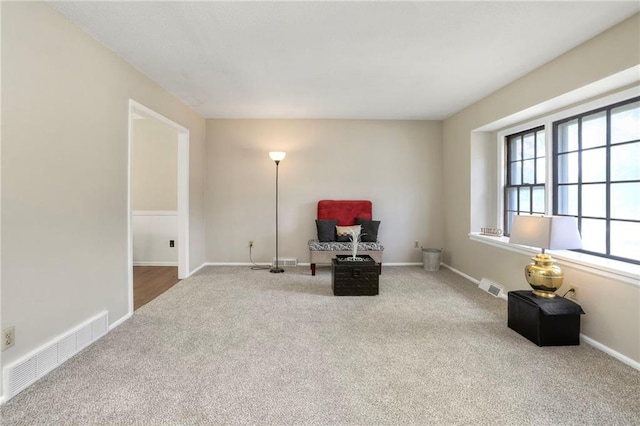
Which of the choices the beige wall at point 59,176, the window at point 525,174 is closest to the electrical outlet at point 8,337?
the beige wall at point 59,176

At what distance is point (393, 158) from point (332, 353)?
368 cm

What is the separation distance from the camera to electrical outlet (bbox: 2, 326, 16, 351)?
1.71 metres

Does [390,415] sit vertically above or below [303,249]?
below

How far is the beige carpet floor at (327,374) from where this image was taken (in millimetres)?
1579

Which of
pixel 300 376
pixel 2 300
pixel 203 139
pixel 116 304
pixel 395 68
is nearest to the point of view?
pixel 2 300

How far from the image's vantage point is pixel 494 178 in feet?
13.7

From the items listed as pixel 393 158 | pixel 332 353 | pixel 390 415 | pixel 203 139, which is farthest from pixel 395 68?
pixel 203 139

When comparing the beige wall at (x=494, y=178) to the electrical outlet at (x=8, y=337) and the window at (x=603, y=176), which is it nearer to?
the window at (x=603, y=176)

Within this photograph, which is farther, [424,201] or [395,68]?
[424,201]

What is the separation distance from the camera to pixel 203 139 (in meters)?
4.98

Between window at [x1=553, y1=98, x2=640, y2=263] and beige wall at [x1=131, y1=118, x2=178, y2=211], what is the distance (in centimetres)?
525

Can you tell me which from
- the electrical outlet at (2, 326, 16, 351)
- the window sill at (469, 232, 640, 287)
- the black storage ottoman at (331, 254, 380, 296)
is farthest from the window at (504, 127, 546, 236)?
the electrical outlet at (2, 326, 16, 351)

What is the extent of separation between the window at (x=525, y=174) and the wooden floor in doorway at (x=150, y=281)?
451 centimetres

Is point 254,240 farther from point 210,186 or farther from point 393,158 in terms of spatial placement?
point 393,158
